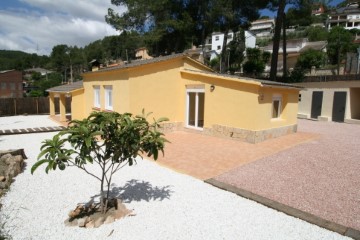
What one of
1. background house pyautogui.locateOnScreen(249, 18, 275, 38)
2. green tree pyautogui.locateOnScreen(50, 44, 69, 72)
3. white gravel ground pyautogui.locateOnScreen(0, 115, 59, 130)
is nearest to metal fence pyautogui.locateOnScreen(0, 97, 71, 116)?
white gravel ground pyautogui.locateOnScreen(0, 115, 59, 130)

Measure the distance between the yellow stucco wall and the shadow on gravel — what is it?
706cm

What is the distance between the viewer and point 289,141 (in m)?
13.0

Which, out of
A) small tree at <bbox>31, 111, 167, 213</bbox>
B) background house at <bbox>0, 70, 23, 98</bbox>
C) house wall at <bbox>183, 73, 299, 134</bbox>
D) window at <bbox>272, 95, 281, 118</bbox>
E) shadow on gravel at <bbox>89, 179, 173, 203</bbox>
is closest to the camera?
small tree at <bbox>31, 111, 167, 213</bbox>

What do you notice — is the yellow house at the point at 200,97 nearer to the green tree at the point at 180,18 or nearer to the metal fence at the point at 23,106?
the green tree at the point at 180,18

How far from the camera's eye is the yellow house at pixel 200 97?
1266 cm

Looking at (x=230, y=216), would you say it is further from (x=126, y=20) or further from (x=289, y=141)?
(x=126, y=20)

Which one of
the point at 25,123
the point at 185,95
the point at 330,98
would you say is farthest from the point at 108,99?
the point at 330,98

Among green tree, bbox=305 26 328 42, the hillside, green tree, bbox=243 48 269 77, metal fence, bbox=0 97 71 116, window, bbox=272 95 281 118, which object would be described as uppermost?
green tree, bbox=305 26 328 42

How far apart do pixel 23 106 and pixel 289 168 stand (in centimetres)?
2724

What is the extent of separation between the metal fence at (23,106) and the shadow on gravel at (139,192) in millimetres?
24435

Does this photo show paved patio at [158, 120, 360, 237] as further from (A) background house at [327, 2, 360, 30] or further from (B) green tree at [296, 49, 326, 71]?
(A) background house at [327, 2, 360, 30]

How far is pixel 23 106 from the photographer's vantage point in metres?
26.6

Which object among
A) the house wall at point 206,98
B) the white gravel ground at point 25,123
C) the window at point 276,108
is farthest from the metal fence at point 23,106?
the window at point 276,108

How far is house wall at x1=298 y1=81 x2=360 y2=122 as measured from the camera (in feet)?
71.2
